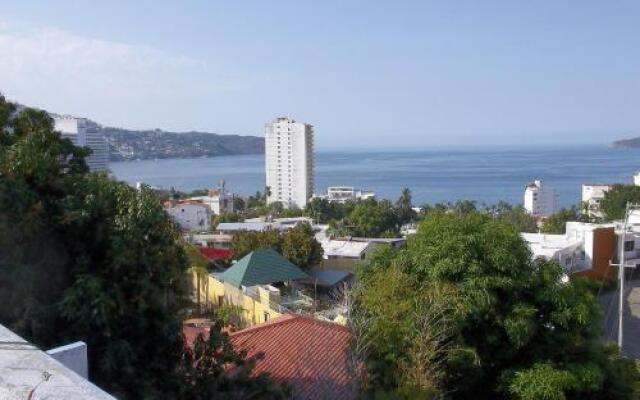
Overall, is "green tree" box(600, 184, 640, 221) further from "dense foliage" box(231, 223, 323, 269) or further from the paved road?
"dense foliage" box(231, 223, 323, 269)

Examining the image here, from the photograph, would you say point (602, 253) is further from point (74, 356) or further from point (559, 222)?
point (74, 356)

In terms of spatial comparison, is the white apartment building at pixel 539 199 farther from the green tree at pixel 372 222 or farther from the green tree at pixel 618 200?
the green tree at pixel 372 222

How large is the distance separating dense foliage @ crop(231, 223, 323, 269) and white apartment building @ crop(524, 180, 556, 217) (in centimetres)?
6037

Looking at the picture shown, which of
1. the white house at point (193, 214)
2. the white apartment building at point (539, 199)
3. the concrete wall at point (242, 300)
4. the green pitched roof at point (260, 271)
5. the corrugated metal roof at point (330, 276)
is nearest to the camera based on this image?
the concrete wall at point (242, 300)

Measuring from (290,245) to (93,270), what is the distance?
49.0 ft

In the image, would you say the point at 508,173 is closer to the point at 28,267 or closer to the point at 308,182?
the point at 308,182

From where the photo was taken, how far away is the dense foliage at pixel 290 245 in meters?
21.2

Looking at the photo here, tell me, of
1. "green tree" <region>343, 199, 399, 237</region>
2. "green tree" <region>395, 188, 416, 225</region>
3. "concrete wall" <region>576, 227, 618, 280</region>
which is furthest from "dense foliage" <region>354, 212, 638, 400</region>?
"green tree" <region>395, 188, 416, 225</region>

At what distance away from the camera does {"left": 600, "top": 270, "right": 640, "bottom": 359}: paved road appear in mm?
A: 16016

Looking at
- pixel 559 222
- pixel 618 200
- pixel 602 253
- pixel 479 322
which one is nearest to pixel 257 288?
pixel 479 322

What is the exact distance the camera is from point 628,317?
18.9m

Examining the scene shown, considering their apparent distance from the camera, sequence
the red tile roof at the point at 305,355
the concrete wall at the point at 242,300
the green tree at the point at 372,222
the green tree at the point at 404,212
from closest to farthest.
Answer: the red tile roof at the point at 305,355, the concrete wall at the point at 242,300, the green tree at the point at 372,222, the green tree at the point at 404,212

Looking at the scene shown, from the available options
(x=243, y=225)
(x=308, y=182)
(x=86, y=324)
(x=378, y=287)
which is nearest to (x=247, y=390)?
(x=86, y=324)

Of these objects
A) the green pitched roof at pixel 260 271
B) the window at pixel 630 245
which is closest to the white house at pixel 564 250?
the window at pixel 630 245
